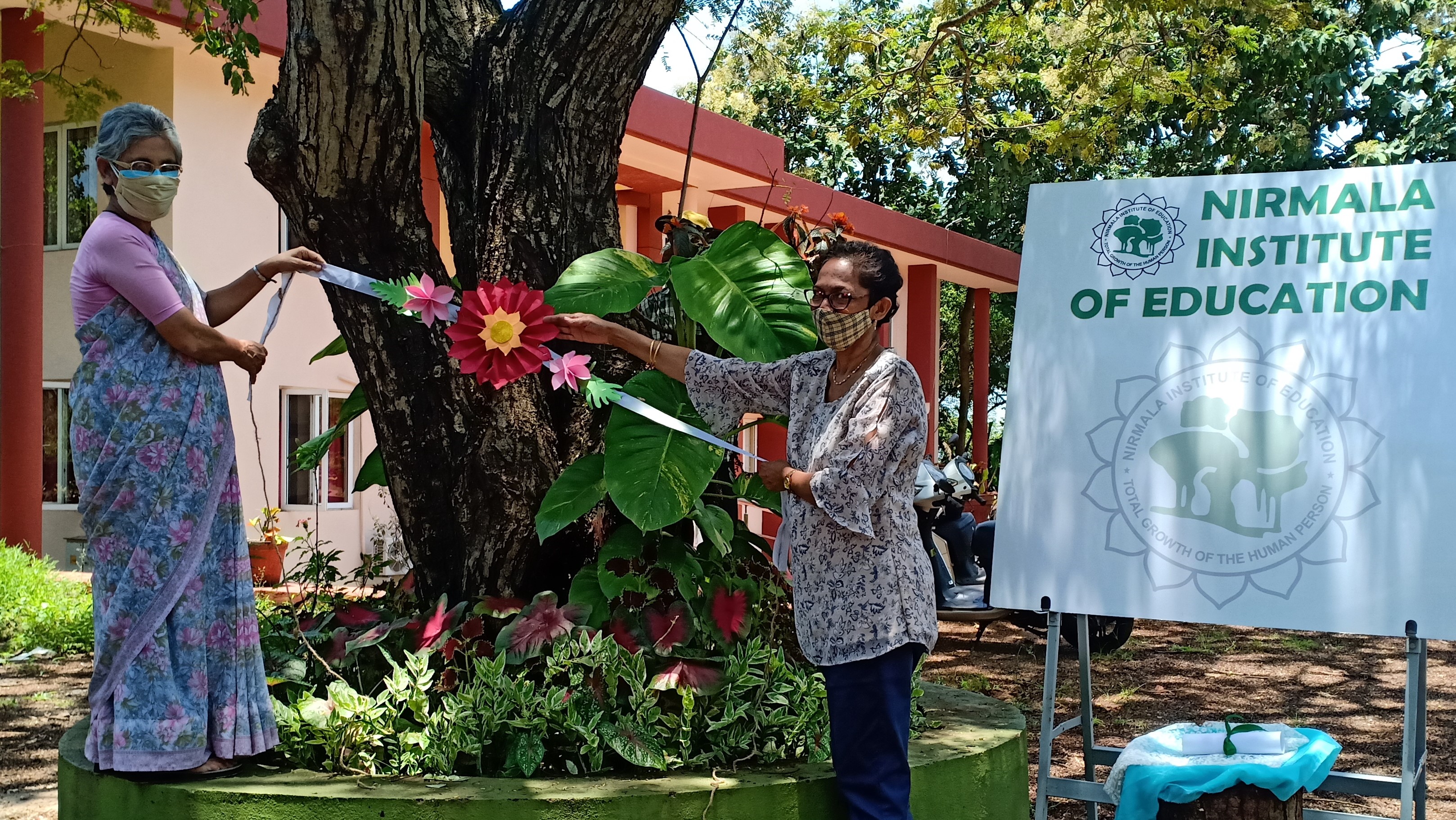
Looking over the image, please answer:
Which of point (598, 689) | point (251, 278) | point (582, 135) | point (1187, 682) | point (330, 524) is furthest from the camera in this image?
point (330, 524)

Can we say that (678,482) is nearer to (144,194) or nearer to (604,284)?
(604,284)

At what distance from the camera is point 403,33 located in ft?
12.2

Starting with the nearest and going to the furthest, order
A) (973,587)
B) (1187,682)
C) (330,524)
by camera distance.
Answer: (1187,682) < (973,587) < (330,524)

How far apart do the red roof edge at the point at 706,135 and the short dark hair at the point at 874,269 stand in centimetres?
696

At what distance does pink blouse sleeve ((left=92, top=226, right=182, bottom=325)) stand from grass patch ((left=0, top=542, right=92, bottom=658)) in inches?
207

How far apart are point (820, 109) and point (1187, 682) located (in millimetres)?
5660

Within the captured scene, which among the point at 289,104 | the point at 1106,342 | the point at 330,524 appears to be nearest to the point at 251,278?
the point at 289,104

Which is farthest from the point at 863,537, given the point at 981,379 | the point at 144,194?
the point at 981,379

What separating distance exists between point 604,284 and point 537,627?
0.97m

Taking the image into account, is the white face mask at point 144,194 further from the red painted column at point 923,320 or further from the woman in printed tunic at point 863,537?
the red painted column at point 923,320

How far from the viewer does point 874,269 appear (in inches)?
117

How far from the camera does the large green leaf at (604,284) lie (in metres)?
3.72

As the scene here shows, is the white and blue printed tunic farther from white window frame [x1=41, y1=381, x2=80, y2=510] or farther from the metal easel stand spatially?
white window frame [x1=41, y1=381, x2=80, y2=510]

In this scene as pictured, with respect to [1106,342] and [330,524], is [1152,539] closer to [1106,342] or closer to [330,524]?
[1106,342]
